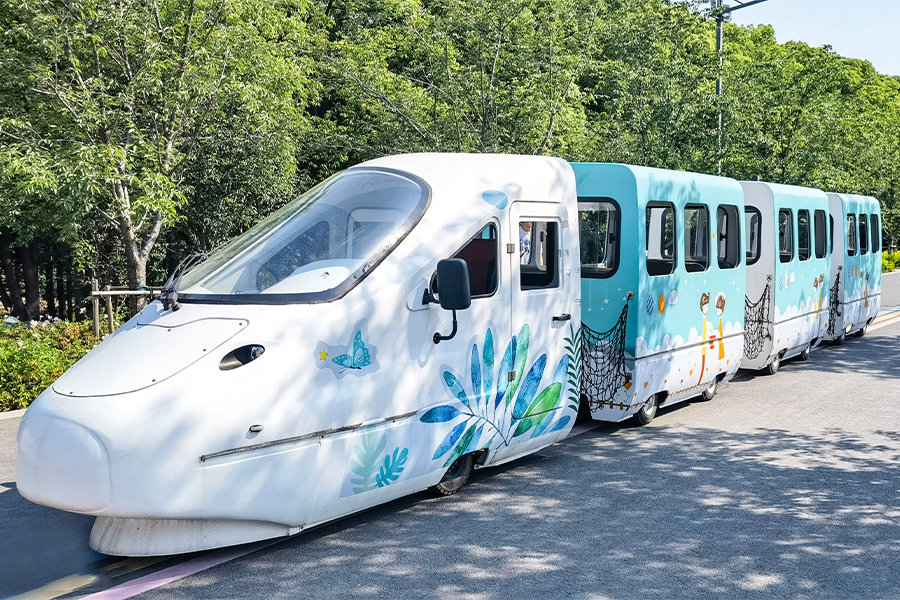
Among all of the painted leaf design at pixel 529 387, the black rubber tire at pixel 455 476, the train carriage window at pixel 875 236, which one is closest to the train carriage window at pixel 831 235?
the train carriage window at pixel 875 236

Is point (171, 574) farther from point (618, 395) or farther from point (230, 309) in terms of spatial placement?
point (618, 395)

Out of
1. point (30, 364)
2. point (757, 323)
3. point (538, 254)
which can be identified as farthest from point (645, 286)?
point (30, 364)

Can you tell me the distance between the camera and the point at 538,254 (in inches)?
274

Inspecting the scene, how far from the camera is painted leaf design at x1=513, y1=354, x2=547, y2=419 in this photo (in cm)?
667

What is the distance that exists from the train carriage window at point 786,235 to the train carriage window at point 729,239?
75.6 inches

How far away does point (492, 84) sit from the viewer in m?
16.3

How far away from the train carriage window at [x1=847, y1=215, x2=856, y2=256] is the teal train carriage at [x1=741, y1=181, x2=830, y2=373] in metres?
2.10

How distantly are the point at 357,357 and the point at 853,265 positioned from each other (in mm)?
12587

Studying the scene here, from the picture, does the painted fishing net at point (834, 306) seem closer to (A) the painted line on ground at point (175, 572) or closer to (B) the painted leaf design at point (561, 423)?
(B) the painted leaf design at point (561, 423)

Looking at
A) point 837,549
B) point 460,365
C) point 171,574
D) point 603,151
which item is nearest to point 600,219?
point 460,365

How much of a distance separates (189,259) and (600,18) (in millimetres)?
13964

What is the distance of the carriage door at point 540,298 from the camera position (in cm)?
661

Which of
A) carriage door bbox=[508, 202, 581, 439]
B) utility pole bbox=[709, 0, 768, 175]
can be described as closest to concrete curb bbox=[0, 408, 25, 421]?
carriage door bbox=[508, 202, 581, 439]

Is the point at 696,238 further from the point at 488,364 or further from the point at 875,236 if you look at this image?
the point at 875,236
